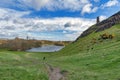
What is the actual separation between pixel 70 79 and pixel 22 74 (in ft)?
28.5

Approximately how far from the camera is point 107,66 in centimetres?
6031

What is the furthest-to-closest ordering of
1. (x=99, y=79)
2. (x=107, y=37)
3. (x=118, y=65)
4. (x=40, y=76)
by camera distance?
(x=107, y=37) → (x=118, y=65) → (x=40, y=76) → (x=99, y=79)

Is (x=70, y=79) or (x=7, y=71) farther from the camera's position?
(x=7, y=71)

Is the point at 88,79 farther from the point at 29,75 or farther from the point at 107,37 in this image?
the point at 107,37

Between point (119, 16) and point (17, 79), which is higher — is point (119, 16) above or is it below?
above

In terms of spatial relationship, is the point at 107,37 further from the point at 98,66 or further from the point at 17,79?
the point at 17,79

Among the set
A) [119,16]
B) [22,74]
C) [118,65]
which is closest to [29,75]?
[22,74]

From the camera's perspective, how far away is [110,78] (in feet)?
146

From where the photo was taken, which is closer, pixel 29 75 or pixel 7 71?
pixel 29 75

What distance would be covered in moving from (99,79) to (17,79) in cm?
1252

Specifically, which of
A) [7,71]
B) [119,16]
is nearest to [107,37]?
[119,16]

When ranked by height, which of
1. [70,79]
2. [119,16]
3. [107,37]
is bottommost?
[70,79]

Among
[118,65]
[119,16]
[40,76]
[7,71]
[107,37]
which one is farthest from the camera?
[119,16]

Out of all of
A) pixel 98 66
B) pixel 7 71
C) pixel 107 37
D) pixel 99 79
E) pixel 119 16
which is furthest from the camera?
pixel 119 16
